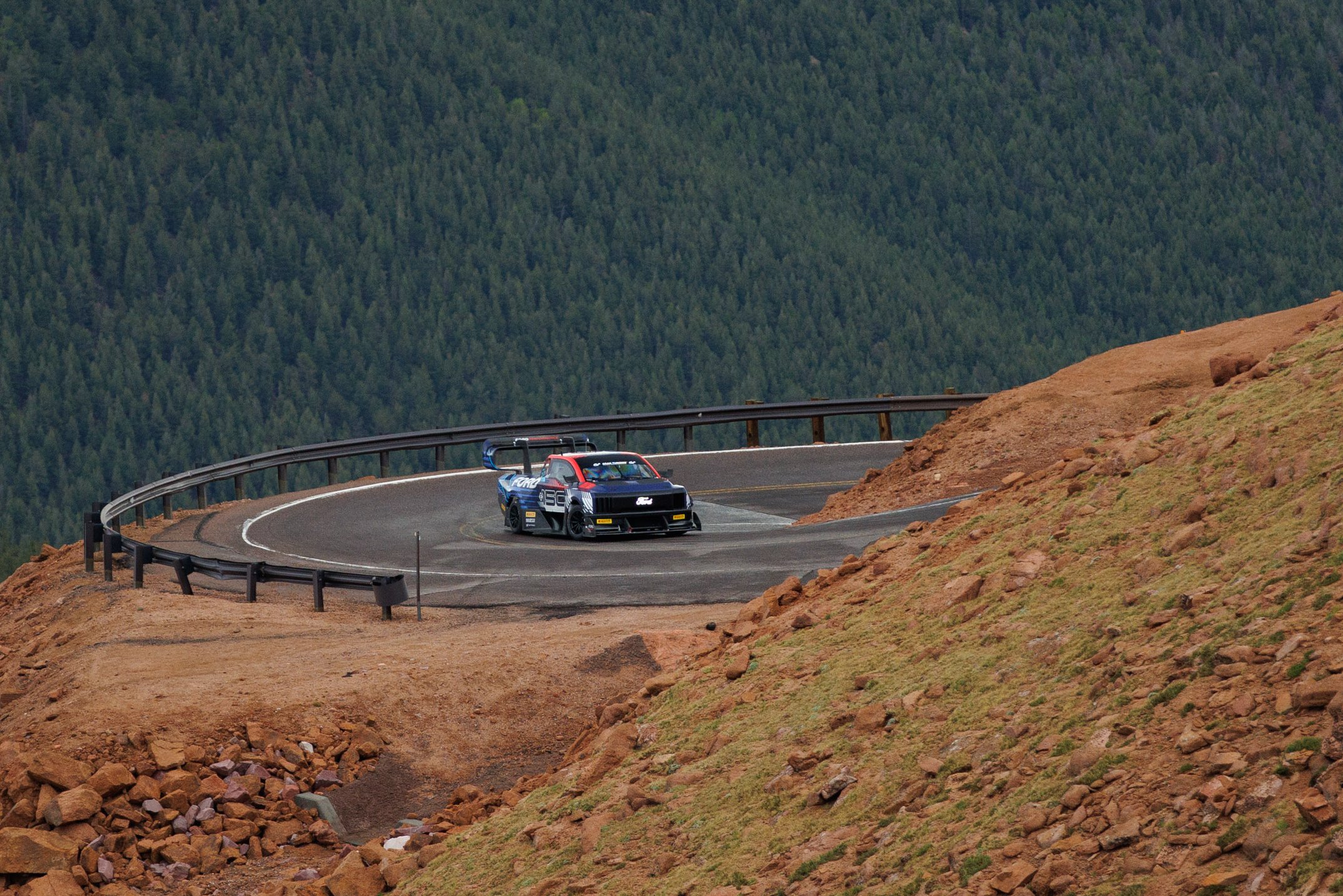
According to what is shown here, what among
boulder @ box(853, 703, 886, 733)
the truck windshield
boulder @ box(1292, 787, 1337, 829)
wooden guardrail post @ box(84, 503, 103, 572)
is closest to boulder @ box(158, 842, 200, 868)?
boulder @ box(853, 703, 886, 733)

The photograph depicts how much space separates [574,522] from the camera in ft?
90.3

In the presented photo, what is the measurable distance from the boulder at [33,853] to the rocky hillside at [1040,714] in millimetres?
3396

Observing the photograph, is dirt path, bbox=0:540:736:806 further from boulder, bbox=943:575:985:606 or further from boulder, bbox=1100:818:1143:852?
boulder, bbox=1100:818:1143:852

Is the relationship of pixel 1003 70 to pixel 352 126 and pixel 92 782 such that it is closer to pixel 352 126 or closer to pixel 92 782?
pixel 352 126

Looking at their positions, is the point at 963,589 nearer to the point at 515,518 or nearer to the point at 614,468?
the point at 614,468

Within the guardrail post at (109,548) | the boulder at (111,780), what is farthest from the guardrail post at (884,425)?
the boulder at (111,780)

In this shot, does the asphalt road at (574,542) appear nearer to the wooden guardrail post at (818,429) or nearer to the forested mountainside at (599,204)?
the wooden guardrail post at (818,429)

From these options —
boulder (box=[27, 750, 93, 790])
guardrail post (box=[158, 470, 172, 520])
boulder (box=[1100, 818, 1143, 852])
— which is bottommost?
boulder (box=[27, 750, 93, 790])

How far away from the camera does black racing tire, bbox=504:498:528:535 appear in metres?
28.7

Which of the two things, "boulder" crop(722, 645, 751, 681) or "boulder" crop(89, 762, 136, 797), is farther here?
"boulder" crop(89, 762, 136, 797)

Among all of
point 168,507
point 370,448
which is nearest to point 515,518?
point 168,507

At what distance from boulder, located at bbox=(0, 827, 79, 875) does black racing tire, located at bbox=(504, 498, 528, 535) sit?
1587 cm

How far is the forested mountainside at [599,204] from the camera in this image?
132 m

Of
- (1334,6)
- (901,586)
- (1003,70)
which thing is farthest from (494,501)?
(1334,6)
